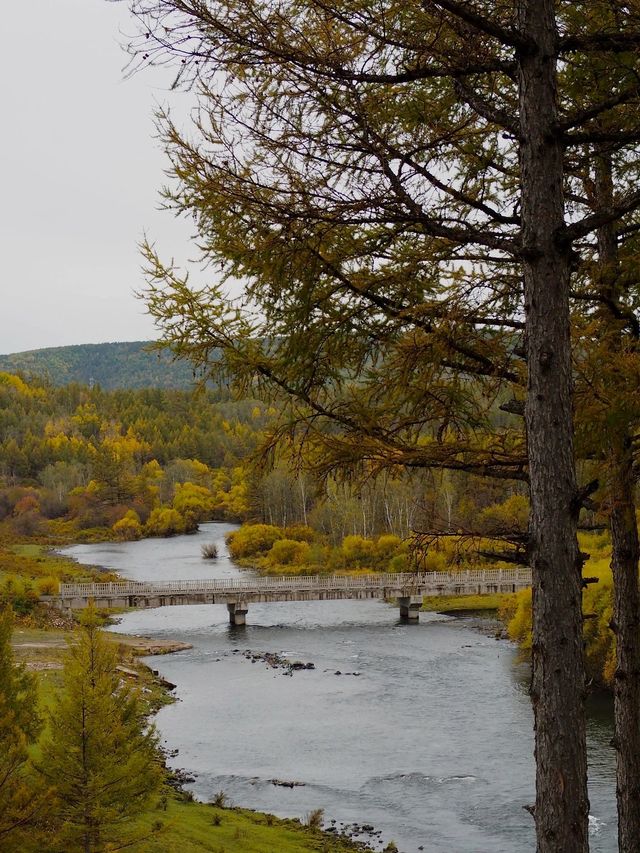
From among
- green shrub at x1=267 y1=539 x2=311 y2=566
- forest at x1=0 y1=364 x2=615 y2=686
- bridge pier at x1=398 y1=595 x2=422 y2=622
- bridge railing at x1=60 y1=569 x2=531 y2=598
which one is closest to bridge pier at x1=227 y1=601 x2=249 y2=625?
bridge railing at x1=60 y1=569 x2=531 y2=598

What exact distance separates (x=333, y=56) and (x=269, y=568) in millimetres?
65598

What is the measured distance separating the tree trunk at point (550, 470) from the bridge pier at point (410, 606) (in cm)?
4352

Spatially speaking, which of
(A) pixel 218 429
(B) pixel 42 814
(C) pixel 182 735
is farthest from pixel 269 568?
(A) pixel 218 429

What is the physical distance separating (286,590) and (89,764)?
3830 centimetres

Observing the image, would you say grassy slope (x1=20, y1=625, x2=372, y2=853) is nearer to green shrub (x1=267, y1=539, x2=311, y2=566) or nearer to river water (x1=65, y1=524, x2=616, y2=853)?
river water (x1=65, y1=524, x2=616, y2=853)

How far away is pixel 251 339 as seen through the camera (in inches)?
286

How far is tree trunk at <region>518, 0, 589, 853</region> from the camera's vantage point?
5.28 metres

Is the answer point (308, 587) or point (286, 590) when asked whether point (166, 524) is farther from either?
point (308, 587)

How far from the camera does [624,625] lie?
27.4 ft

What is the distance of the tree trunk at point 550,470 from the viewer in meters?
5.28

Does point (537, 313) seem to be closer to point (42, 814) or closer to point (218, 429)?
point (42, 814)

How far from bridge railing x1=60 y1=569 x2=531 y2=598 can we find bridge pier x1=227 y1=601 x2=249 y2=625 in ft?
2.33

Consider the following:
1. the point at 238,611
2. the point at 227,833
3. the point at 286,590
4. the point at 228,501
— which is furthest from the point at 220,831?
the point at 228,501

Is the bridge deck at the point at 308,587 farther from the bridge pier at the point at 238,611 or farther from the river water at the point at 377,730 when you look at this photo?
the river water at the point at 377,730
